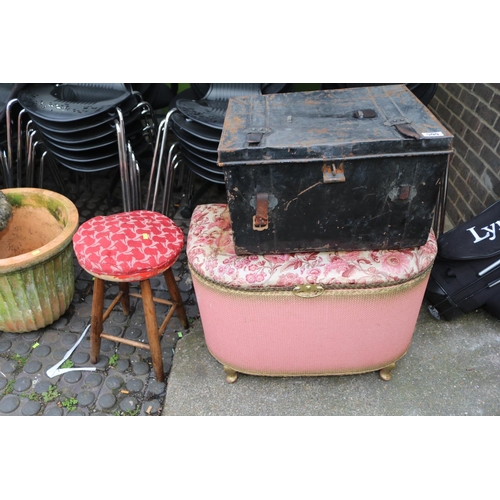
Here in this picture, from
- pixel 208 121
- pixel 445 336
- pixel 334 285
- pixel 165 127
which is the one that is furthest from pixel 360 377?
pixel 165 127

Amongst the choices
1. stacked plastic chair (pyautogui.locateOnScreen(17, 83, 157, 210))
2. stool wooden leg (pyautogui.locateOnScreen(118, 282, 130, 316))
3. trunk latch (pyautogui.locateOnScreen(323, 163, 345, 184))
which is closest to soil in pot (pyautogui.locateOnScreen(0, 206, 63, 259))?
stacked plastic chair (pyautogui.locateOnScreen(17, 83, 157, 210))

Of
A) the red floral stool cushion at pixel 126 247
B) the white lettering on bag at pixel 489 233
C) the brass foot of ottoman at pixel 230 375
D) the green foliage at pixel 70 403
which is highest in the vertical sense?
the red floral stool cushion at pixel 126 247

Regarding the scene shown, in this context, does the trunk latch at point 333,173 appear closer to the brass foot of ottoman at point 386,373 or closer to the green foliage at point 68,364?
the brass foot of ottoman at point 386,373

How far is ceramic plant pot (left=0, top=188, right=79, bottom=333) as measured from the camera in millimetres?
2266

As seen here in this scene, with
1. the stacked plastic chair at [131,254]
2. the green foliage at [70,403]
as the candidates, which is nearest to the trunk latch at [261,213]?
the stacked plastic chair at [131,254]

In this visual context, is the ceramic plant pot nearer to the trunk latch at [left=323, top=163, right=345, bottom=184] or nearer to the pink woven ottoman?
the pink woven ottoman

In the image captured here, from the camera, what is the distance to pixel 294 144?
5.36 feet

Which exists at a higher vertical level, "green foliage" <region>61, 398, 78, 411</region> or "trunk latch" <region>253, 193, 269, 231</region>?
"trunk latch" <region>253, 193, 269, 231</region>

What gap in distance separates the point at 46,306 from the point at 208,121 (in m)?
1.37

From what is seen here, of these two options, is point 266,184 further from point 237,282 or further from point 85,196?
point 85,196

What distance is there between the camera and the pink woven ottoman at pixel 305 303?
1.86 m

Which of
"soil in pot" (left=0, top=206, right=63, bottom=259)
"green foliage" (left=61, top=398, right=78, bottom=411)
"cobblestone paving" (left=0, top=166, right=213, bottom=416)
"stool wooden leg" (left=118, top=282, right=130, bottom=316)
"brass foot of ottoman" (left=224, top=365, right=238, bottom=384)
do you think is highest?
"soil in pot" (left=0, top=206, right=63, bottom=259)

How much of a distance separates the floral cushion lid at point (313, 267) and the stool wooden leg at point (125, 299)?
72 centimetres

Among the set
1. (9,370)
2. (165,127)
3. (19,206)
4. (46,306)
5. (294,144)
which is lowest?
(9,370)
